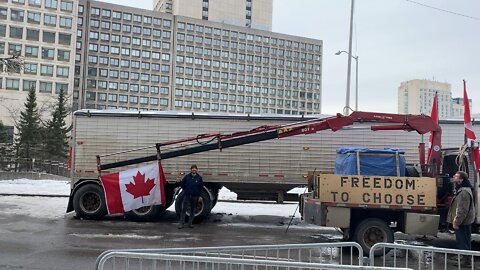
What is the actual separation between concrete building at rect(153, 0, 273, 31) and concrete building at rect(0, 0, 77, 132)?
54.4m

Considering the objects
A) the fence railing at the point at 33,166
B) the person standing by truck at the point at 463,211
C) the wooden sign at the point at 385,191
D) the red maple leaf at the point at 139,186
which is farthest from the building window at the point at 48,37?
the person standing by truck at the point at 463,211

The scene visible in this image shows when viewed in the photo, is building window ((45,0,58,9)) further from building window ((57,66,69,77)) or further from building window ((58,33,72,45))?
building window ((57,66,69,77))

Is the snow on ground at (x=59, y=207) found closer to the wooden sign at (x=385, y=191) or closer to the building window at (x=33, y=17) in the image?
the wooden sign at (x=385, y=191)

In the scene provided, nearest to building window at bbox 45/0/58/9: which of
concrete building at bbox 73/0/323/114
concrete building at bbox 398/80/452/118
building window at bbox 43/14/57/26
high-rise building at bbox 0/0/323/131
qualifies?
building window at bbox 43/14/57/26

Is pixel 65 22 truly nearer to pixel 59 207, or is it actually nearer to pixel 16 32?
pixel 16 32

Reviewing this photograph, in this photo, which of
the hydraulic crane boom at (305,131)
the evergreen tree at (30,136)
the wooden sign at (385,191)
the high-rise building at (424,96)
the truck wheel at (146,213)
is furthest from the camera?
the high-rise building at (424,96)

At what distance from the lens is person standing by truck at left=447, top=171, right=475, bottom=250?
960cm

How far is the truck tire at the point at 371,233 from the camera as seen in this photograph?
1064 centimetres

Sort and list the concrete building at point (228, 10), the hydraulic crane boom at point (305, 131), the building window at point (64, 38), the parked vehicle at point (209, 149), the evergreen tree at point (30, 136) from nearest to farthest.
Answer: the hydraulic crane boom at point (305, 131) → the parked vehicle at point (209, 149) → the evergreen tree at point (30, 136) → the building window at point (64, 38) → the concrete building at point (228, 10)

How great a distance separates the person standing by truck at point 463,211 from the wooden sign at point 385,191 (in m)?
0.69

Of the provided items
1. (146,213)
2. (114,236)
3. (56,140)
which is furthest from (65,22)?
(114,236)

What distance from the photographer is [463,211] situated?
Answer: 31.4 feet

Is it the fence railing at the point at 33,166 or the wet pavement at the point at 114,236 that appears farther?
the fence railing at the point at 33,166

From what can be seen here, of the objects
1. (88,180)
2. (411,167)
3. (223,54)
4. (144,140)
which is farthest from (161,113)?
(223,54)
